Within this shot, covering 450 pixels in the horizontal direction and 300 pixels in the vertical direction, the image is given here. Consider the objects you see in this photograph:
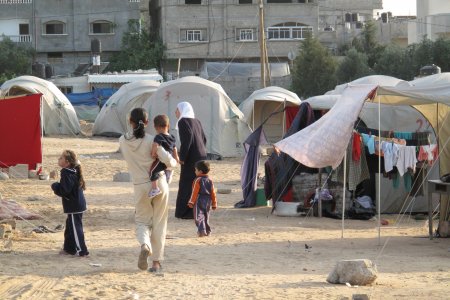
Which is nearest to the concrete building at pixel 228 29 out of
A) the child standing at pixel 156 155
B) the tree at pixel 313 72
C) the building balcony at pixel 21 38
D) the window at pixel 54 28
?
the window at pixel 54 28

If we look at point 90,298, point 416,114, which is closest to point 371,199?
point 416,114

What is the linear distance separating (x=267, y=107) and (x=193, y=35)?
25798 millimetres

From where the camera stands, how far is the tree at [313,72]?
45.8m

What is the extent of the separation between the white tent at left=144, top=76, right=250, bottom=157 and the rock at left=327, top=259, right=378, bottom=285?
59.6 ft

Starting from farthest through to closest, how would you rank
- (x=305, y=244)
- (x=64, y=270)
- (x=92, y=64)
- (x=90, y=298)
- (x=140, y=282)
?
(x=92, y=64) < (x=305, y=244) < (x=64, y=270) < (x=140, y=282) < (x=90, y=298)

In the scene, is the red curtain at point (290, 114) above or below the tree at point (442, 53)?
below

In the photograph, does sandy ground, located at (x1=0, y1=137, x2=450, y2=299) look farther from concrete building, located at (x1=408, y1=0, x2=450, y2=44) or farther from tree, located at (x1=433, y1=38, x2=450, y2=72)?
concrete building, located at (x1=408, y1=0, x2=450, y2=44)

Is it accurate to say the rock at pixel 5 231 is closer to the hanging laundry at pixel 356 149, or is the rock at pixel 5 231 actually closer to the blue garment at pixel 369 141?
the hanging laundry at pixel 356 149

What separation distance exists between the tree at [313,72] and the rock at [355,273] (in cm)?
3657

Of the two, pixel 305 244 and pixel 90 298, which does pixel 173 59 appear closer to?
pixel 305 244

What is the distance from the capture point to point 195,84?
27.5 metres

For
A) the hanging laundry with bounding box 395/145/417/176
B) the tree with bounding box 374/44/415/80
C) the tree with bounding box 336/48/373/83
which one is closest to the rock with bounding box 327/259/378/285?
the hanging laundry with bounding box 395/145/417/176

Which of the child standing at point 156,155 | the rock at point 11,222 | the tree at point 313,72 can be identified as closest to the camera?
the child standing at point 156,155

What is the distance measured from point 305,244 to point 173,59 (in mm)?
45335
